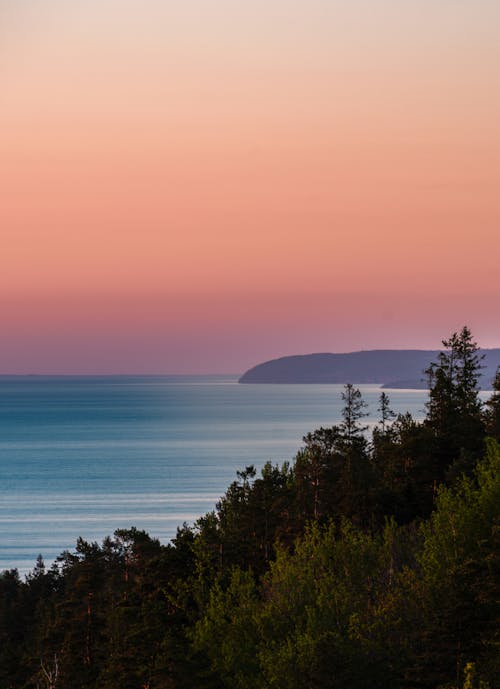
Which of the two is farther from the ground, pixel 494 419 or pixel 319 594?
pixel 494 419

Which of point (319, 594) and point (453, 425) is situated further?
point (453, 425)

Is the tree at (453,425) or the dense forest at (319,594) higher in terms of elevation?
the tree at (453,425)

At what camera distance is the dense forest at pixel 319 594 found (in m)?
42.7

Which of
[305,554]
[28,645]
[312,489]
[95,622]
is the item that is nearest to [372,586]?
[305,554]

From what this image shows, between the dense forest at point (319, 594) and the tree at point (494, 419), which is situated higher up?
the tree at point (494, 419)

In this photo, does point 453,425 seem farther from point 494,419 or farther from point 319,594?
point 319,594

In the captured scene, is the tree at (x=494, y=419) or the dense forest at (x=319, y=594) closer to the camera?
the dense forest at (x=319, y=594)

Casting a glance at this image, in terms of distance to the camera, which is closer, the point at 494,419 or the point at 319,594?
the point at 319,594

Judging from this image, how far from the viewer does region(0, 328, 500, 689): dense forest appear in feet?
140

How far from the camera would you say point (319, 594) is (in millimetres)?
51469

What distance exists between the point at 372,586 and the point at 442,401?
4267cm

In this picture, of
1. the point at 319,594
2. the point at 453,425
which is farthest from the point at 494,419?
the point at 319,594

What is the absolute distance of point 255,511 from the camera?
80188 mm

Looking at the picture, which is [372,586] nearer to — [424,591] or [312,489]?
[424,591]
